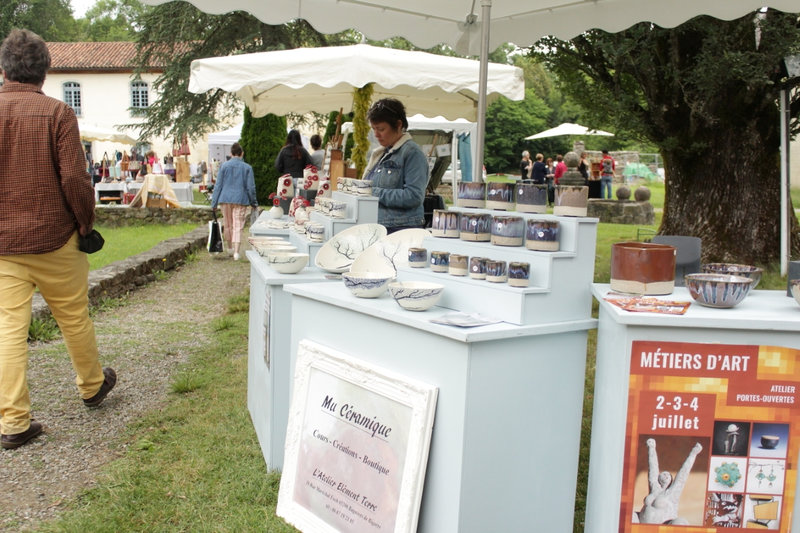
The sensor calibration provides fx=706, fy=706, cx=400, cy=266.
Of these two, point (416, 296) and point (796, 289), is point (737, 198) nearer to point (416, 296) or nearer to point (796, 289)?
point (796, 289)

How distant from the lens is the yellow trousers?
329 centimetres

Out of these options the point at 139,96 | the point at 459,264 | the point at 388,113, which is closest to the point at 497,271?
the point at 459,264

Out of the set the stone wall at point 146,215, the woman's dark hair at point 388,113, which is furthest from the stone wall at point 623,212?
the woman's dark hair at point 388,113

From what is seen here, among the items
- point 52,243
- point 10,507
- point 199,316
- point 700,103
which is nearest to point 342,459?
point 10,507

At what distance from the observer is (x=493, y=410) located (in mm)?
2088

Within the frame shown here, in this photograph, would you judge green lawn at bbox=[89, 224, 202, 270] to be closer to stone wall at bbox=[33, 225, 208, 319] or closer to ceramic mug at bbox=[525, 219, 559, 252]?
stone wall at bbox=[33, 225, 208, 319]

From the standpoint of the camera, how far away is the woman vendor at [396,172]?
395 centimetres

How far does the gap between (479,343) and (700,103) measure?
5.74 meters

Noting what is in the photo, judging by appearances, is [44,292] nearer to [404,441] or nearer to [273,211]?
[273,211]

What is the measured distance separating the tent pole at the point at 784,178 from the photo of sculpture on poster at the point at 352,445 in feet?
19.1

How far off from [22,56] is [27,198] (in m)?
0.66

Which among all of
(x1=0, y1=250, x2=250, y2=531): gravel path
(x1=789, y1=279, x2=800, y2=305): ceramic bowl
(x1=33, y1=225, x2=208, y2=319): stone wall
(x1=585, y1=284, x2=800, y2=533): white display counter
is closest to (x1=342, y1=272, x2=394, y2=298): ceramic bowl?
(x1=585, y1=284, x2=800, y2=533): white display counter

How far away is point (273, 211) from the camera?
5156 millimetres

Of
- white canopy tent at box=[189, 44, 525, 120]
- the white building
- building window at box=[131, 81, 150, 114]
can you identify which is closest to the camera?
white canopy tent at box=[189, 44, 525, 120]
